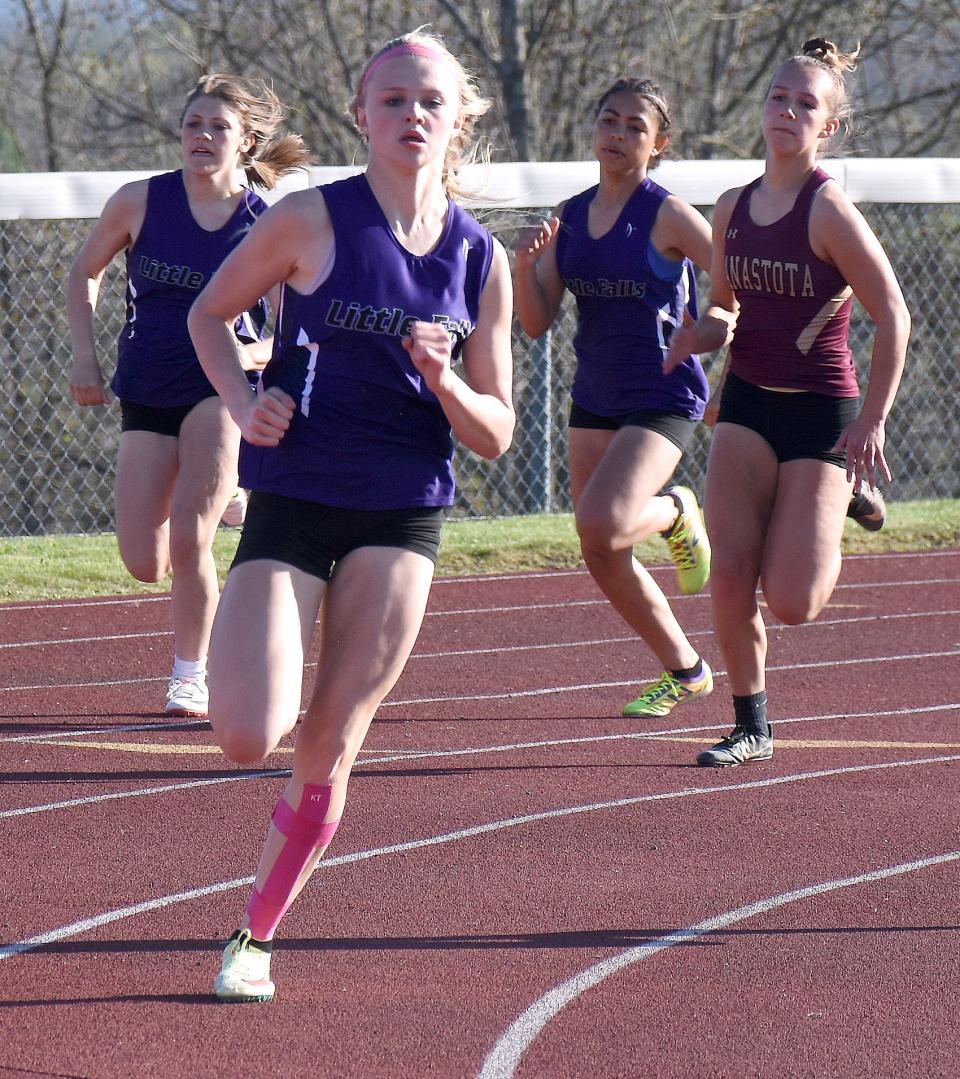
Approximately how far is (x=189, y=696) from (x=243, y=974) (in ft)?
10.3

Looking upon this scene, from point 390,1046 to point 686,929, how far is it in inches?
Result: 40.6

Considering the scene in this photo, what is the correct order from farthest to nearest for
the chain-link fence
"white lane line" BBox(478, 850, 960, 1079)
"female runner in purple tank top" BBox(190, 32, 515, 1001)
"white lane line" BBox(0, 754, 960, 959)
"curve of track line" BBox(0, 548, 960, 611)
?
the chain-link fence < "curve of track line" BBox(0, 548, 960, 611) < "white lane line" BBox(0, 754, 960, 959) < "female runner in purple tank top" BBox(190, 32, 515, 1001) < "white lane line" BBox(478, 850, 960, 1079)

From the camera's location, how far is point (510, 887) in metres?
4.58

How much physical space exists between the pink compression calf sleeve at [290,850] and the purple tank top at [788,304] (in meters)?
2.54

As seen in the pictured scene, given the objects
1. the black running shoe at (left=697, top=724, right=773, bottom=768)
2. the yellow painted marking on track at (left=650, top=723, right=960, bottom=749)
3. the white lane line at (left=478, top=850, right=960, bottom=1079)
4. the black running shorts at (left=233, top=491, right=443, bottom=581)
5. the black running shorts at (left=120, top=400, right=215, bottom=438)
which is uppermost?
the black running shorts at (left=233, top=491, right=443, bottom=581)

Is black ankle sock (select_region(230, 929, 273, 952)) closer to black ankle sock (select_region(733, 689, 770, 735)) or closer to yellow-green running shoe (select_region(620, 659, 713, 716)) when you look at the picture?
black ankle sock (select_region(733, 689, 770, 735))

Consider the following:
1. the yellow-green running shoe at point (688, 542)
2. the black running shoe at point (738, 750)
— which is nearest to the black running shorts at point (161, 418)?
the yellow-green running shoe at point (688, 542)

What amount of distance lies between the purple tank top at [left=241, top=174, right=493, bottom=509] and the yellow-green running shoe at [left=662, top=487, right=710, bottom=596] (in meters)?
3.36

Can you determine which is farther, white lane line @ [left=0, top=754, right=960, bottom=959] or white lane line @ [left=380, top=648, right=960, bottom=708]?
white lane line @ [left=380, top=648, right=960, bottom=708]

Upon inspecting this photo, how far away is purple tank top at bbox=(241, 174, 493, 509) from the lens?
3570 mm

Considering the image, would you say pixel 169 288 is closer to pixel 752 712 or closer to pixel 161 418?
pixel 161 418

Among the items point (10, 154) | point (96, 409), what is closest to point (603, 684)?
point (96, 409)

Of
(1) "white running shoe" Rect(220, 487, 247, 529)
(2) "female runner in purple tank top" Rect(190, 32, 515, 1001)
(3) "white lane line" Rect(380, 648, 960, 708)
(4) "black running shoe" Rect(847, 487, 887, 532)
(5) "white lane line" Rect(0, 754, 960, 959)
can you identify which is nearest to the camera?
(2) "female runner in purple tank top" Rect(190, 32, 515, 1001)

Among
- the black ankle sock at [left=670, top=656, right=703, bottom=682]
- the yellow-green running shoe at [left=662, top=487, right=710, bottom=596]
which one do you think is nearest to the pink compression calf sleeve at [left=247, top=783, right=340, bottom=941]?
the black ankle sock at [left=670, top=656, right=703, bottom=682]
